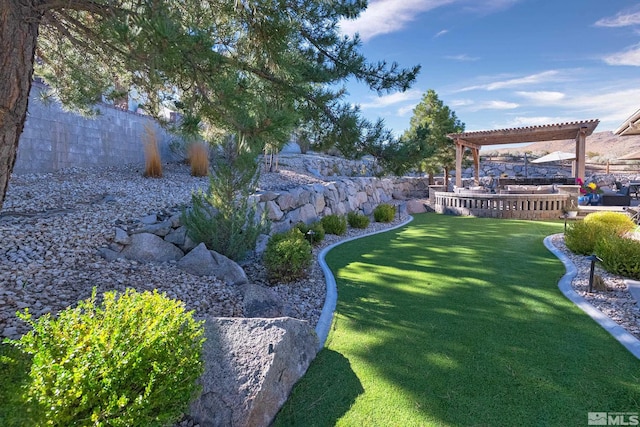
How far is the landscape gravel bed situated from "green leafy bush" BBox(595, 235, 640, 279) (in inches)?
5.0

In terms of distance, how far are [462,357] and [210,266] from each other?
2.77 metres

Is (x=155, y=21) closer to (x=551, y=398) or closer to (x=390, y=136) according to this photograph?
(x=390, y=136)

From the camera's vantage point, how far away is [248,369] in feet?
6.66

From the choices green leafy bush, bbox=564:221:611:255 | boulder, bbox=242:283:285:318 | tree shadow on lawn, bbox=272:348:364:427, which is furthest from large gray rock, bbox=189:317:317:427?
green leafy bush, bbox=564:221:611:255

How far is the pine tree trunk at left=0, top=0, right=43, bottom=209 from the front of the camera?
6.63ft

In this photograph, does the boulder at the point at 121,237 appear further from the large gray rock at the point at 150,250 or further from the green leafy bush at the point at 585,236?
the green leafy bush at the point at 585,236

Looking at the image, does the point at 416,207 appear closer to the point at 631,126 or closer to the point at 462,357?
the point at 631,126

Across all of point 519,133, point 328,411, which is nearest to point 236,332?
point 328,411

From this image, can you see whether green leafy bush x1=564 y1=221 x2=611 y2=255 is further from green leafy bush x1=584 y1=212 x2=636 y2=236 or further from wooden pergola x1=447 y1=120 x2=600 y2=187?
wooden pergola x1=447 y1=120 x2=600 y2=187

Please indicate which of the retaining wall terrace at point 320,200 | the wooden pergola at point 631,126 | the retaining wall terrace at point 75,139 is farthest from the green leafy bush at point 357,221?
the wooden pergola at point 631,126

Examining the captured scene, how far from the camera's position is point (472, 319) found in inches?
123

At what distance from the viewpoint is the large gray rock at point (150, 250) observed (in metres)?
3.98

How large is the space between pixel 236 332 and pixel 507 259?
442 centimetres

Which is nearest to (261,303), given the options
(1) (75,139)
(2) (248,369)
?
(2) (248,369)
